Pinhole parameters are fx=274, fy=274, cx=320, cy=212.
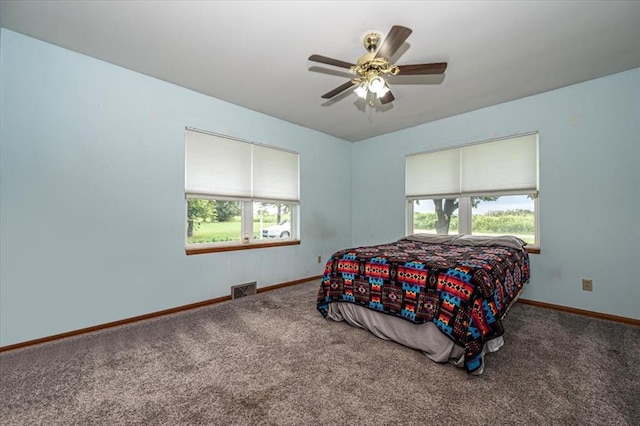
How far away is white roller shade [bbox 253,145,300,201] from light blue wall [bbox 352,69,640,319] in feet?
9.15

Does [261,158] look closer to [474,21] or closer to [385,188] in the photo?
[385,188]

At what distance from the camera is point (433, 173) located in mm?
4242

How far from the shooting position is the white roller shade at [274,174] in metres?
3.90

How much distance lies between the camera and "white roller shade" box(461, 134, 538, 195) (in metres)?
3.39

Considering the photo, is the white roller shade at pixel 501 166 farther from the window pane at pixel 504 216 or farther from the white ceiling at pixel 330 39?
the white ceiling at pixel 330 39

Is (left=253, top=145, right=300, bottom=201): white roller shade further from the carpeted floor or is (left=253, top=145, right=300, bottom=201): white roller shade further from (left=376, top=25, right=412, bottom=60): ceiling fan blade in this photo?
(left=376, top=25, right=412, bottom=60): ceiling fan blade

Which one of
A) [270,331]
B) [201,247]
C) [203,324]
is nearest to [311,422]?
[270,331]

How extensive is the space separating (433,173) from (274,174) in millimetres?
2445

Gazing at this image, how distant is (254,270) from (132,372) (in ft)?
6.46

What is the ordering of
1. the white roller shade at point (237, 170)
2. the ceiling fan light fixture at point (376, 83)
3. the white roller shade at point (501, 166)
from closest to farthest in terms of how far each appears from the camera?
the ceiling fan light fixture at point (376, 83)
the white roller shade at point (237, 170)
the white roller shade at point (501, 166)

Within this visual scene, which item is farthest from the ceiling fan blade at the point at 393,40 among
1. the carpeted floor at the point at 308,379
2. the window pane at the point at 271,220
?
the window pane at the point at 271,220

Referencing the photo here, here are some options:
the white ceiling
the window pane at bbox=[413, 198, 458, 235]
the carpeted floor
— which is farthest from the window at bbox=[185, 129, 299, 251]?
the window pane at bbox=[413, 198, 458, 235]

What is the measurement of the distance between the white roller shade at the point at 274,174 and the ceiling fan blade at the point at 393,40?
2355 millimetres

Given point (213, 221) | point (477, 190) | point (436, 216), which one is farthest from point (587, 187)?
point (213, 221)
